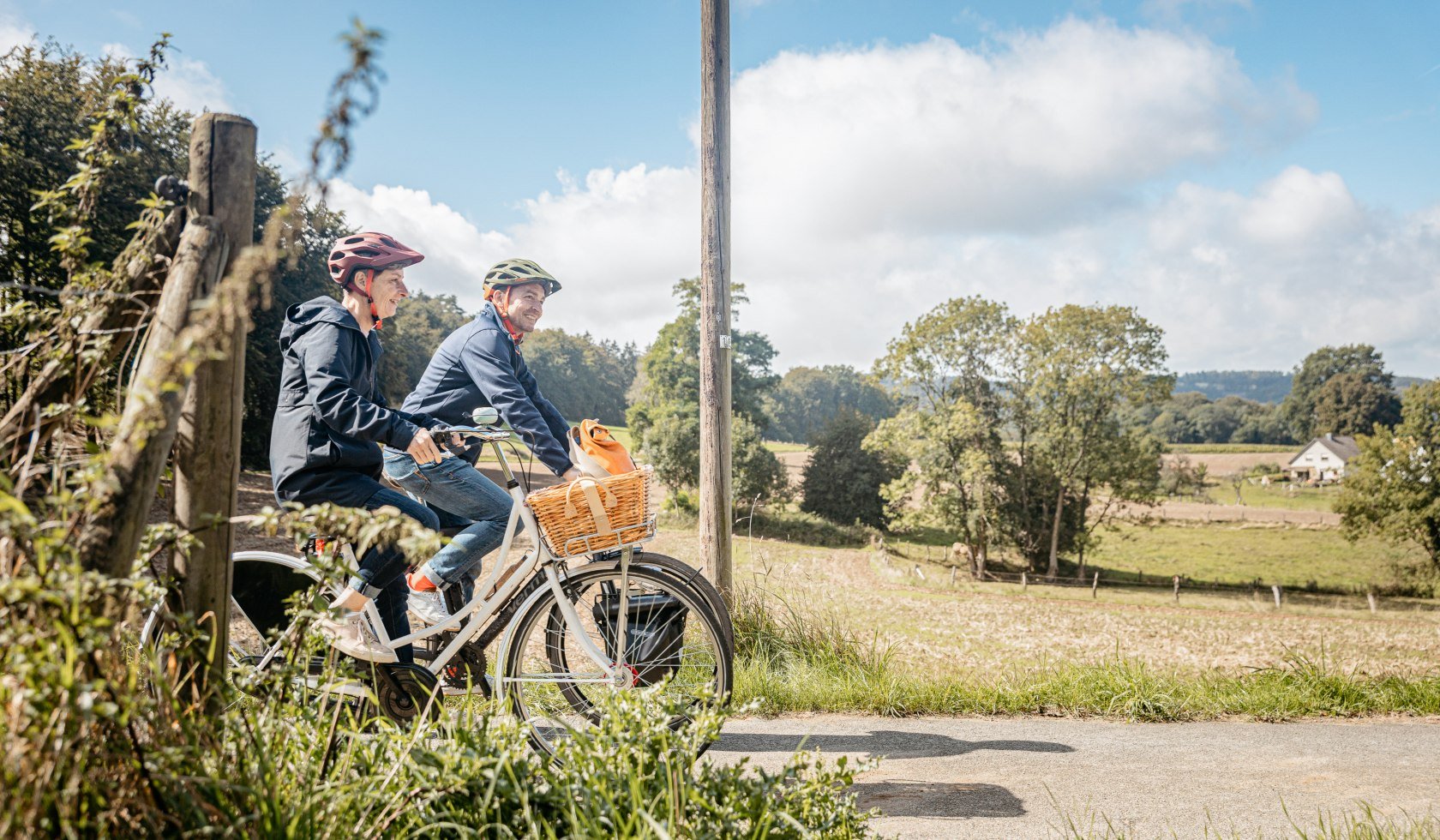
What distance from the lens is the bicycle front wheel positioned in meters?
3.19

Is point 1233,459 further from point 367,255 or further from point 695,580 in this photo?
point 367,255

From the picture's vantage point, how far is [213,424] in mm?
2002

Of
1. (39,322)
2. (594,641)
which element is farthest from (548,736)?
(39,322)

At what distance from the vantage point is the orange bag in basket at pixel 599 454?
3.26 m

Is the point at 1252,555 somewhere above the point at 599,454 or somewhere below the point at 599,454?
below

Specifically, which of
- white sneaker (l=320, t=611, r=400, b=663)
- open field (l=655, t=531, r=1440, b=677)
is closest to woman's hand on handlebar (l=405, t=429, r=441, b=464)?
white sneaker (l=320, t=611, r=400, b=663)

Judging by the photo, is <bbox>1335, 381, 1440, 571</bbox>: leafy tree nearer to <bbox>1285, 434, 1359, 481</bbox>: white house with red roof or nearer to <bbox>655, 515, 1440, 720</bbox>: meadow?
<bbox>655, 515, 1440, 720</bbox>: meadow

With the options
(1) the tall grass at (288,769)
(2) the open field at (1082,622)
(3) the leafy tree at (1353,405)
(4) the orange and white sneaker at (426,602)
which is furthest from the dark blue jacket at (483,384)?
(3) the leafy tree at (1353,405)

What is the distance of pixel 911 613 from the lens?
86.4 ft

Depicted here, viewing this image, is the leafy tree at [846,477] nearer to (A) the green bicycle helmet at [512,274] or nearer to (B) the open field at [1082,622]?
(B) the open field at [1082,622]

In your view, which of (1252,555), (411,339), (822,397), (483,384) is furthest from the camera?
(822,397)

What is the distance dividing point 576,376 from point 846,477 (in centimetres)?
2270

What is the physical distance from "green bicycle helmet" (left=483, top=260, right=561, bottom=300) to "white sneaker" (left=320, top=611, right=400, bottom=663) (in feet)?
5.32

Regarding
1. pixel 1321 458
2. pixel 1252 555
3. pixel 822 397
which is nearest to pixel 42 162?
pixel 1252 555
